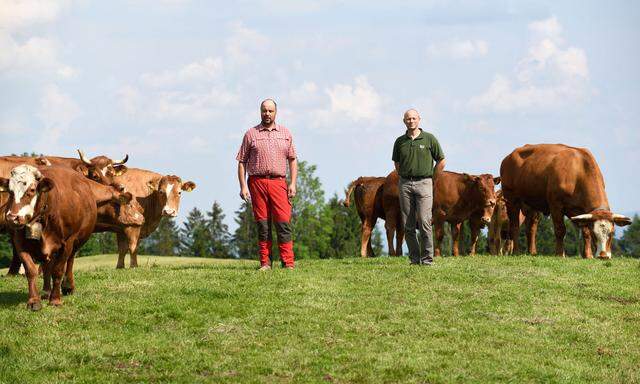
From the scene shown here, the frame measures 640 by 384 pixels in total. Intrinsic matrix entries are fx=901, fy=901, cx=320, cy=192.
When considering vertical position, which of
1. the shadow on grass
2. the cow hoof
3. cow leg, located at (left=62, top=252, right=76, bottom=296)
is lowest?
the shadow on grass

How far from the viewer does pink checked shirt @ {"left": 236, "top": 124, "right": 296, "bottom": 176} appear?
17.3 m

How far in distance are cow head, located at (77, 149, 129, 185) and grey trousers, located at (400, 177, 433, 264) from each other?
6130mm

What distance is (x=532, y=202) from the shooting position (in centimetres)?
2630

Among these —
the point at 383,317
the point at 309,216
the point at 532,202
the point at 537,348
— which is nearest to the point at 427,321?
the point at 383,317

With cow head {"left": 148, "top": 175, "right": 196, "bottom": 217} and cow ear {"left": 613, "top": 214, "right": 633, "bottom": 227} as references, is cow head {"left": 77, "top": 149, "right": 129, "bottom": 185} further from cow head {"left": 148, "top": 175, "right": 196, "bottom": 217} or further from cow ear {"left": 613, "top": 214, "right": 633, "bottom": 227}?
cow ear {"left": 613, "top": 214, "right": 633, "bottom": 227}

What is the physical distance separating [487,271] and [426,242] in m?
1.42

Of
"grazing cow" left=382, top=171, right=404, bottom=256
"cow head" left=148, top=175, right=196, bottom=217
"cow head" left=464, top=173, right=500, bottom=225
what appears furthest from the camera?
"grazing cow" left=382, top=171, right=404, bottom=256

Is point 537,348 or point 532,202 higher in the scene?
point 532,202

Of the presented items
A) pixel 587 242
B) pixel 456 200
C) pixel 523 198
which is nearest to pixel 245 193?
pixel 456 200

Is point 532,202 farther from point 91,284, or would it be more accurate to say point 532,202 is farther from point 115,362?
point 115,362


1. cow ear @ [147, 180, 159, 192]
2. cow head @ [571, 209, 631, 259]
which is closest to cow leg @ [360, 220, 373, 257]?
cow head @ [571, 209, 631, 259]

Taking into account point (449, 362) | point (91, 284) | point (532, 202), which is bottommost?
point (449, 362)

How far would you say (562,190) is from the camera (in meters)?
24.2

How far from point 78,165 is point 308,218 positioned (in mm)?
72703
